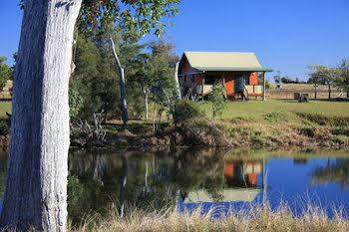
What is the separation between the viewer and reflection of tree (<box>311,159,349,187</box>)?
2080cm

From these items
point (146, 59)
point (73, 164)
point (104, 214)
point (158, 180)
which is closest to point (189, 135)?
point (146, 59)

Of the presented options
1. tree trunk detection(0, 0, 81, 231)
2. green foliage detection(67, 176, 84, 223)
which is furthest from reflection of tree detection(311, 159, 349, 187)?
tree trunk detection(0, 0, 81, 231)

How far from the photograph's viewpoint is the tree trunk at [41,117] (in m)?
6.04

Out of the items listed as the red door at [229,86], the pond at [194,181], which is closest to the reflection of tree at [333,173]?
the pond at [194,181]

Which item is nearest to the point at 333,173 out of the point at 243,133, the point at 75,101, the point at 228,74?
the point at 243,133

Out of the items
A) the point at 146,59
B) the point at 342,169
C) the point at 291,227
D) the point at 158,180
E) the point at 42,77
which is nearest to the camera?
the point at 42,77

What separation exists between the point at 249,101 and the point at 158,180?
79.5 ft

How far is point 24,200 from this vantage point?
618 cm

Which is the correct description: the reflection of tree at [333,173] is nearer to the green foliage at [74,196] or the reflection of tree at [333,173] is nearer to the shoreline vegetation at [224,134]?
the shoreline vegetation at [224,134]

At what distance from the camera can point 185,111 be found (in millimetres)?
33094

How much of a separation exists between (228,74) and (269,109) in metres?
8.76

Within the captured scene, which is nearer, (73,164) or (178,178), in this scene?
(178,178)

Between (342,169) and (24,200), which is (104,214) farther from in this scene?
(342,169)

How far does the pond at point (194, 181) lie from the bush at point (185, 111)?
2.88 metres
